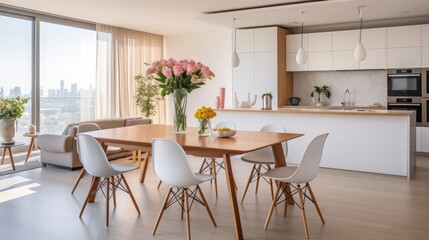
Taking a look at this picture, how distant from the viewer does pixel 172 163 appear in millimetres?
3021

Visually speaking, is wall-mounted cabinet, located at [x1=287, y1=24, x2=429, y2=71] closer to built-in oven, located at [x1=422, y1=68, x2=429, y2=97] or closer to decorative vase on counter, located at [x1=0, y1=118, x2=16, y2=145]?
built-in oven, located at [x1=422, y1=68, x2=429, y2=97]

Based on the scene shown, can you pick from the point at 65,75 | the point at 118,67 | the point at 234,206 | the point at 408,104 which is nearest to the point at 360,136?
the point at 408,104

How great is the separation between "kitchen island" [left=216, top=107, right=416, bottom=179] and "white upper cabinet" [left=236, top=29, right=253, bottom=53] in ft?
7.50

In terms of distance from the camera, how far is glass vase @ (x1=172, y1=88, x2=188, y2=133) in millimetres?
3947

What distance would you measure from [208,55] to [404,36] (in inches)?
167

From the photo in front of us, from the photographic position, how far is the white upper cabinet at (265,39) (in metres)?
7.73

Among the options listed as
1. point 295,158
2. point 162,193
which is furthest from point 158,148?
point 295,158

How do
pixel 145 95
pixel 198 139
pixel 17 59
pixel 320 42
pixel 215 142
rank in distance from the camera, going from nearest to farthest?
1. pixel 215 142
2. pixel 198 139
3. pixel 17 59
4. pixel 320 42
5. pixel 145 95

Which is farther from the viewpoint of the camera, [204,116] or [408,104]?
[408,104]

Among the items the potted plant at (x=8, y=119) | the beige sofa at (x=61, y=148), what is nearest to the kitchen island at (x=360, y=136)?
the beige sofa at (x=61, y=148)

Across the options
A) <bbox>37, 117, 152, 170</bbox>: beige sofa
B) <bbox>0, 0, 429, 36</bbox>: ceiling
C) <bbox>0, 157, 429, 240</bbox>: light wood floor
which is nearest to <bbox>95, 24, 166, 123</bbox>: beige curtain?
<bbox>0, 0, 429, 36</bbox>: ceiling

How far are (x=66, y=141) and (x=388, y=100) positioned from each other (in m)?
5.68

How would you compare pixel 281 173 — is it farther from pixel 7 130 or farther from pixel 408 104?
pixel 408 104

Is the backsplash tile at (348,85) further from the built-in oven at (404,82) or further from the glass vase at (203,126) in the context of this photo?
the glass vase at (203,126)
